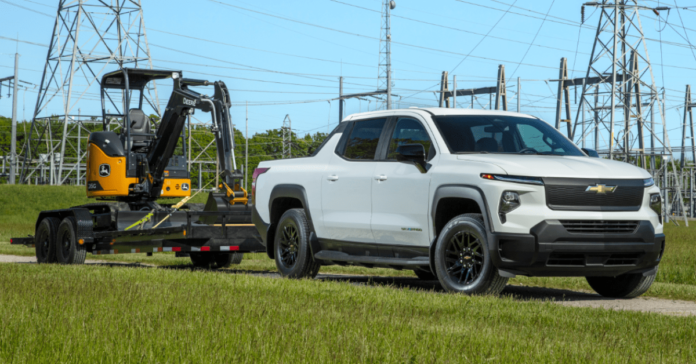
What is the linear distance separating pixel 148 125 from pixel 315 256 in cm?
806

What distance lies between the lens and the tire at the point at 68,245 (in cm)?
1453

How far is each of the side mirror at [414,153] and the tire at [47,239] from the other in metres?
8.17

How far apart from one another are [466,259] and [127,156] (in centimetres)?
962

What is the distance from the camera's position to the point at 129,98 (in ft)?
56.8

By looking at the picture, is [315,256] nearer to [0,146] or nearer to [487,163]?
[487,163]

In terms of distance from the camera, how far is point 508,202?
27.8 ft

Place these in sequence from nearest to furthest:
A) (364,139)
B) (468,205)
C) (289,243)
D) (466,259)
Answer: (466,259)
(468,205)
(364,139)
(289,243)

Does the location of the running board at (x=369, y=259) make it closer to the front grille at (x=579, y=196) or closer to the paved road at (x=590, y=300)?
the paved road at (x=590, y=300)

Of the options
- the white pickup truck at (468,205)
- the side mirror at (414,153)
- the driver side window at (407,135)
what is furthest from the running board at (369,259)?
the driver side window at (407,135)

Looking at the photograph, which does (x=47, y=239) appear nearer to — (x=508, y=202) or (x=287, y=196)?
(x=287, y=196)

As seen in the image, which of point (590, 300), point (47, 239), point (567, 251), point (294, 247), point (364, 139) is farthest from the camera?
point (47, 239)

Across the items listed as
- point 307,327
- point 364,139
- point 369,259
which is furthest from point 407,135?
point 307,327

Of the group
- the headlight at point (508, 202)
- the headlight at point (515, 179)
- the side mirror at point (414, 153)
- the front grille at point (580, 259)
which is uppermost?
the side mirror at point (414, 153)

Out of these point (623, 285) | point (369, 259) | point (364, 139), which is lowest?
point (623, 285)
